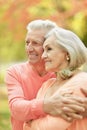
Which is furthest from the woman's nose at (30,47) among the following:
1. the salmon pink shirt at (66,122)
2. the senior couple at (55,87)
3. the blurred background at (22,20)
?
the blurred background at (22,20)

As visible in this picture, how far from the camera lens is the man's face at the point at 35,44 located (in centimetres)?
159

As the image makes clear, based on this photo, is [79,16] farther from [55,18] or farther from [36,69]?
[36,69]

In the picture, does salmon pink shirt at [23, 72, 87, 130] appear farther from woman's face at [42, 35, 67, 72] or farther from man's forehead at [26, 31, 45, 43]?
man's forehead at [26, 31, 45, 43]

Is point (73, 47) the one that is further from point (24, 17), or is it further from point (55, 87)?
point (24, 17)

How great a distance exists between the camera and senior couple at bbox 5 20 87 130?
1.43 metres

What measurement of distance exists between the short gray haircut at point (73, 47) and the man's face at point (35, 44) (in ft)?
0.43

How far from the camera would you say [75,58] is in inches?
56.9

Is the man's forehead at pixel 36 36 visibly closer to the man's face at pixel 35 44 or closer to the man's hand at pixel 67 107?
the man's face at pixel 35 44

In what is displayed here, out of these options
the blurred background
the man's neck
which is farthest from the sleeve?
the blurred background

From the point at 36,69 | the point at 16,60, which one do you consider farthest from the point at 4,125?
the point at 36,69

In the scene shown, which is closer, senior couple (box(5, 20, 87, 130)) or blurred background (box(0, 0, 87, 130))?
senior couple (box(5, 20, 87, 130))

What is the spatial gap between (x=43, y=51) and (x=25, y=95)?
186mm

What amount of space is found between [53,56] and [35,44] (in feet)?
0.49

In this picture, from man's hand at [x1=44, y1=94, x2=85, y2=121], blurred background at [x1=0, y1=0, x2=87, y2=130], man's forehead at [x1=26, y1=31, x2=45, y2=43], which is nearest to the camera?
man's hand at [x1=44, y1=94, x2=85, y2=121]
